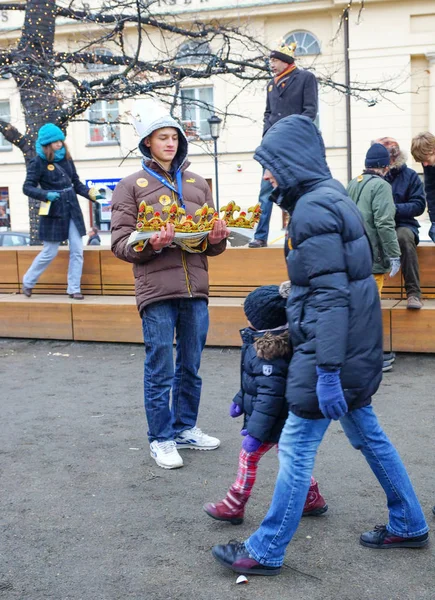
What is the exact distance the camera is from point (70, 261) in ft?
29.0

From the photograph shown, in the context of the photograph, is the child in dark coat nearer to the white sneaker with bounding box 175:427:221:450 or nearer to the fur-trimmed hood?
the fur-trimmed hood

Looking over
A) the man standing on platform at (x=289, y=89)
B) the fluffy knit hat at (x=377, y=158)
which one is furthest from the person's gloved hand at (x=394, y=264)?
the man standing on platform at (x=289, y=89)

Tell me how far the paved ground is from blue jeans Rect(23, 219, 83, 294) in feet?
7.54

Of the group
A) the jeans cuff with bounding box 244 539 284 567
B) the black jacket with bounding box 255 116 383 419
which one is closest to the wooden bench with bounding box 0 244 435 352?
the black jacket with bounding box 255 116 383 419

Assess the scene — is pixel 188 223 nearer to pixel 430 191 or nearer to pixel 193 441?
pixel 193 441

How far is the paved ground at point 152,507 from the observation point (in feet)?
10.7

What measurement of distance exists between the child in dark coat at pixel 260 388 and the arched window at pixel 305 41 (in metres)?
27.7

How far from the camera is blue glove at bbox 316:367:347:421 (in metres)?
3.05

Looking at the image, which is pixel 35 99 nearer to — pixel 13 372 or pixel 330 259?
pixel 13 372

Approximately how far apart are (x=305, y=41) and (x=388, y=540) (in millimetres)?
28655

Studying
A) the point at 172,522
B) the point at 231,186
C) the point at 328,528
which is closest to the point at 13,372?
the point at 172,522

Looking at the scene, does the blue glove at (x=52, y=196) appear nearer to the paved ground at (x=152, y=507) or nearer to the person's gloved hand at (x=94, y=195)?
the person's gloved hand at (x=94, y=195)

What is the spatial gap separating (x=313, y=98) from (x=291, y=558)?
18.1ft

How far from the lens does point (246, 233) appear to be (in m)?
4.78
